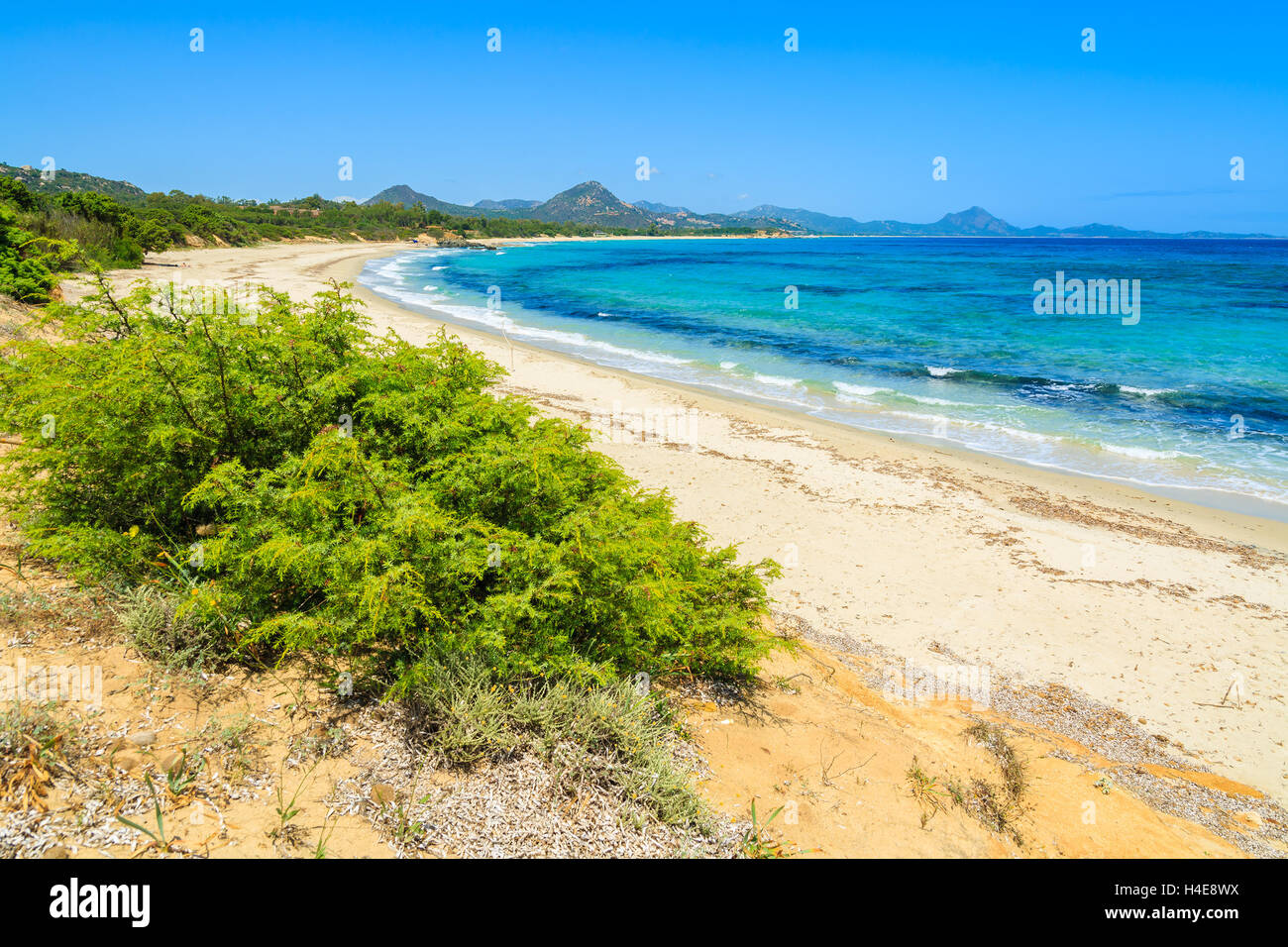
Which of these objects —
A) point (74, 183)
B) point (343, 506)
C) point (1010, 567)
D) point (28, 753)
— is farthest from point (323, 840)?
point (74, 183)

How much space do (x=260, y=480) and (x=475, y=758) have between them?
2.23 m

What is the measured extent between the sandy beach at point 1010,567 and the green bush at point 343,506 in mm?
3211

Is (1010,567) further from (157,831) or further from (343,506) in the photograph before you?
(157,831)

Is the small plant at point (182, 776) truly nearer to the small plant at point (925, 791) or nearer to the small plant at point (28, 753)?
the small plant at point (28, 753)

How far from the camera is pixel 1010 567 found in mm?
8336

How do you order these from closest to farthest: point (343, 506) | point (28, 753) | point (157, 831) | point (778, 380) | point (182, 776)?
point (157, 831), point (28, 753), point (182, 776), point (343, 506), point (778, 380)

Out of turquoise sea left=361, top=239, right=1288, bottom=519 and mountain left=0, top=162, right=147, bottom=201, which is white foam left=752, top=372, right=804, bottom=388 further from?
mountain left=0, top=162, right=147, bottom=201

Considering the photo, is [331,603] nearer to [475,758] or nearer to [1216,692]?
[475,758]

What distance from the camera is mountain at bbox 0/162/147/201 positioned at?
289 ft

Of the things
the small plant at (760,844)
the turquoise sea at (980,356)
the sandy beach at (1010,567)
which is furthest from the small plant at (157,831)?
the turquoise sea at (980,356)

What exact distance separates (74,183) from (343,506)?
139783mm

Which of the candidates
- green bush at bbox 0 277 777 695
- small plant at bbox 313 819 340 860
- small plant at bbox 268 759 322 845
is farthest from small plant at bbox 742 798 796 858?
small plant at bbox 268 759 322 845

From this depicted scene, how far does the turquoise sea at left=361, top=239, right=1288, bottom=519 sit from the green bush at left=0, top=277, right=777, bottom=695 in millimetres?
12041

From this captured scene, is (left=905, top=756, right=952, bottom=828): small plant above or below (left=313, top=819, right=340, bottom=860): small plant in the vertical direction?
below
